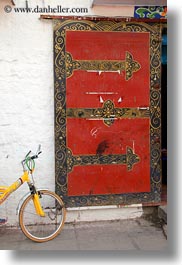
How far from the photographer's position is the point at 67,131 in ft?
16.6

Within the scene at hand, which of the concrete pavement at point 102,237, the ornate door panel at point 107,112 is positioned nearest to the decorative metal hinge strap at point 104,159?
the ornate door panel at point 107,112

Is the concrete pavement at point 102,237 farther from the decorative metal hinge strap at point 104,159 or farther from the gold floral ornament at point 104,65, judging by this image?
the gold floral ornament at point 104,65

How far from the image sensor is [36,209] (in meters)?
4.64

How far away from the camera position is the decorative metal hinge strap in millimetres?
5074

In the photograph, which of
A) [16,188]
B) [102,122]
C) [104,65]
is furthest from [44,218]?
[104,65]

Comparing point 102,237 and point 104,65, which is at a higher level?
point 104,65

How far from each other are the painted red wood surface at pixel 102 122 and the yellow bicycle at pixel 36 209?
377 mm

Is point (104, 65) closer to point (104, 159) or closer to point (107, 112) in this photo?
point (107, 112)

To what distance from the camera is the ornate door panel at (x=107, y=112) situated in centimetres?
502

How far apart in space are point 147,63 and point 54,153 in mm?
1866

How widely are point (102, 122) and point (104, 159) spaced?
1.75ft

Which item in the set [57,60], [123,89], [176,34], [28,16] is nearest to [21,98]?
[57,60]

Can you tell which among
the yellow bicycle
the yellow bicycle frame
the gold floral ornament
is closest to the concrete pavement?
the yellow bicycle

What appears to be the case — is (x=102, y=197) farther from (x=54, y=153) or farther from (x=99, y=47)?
(x=99, y=47)
